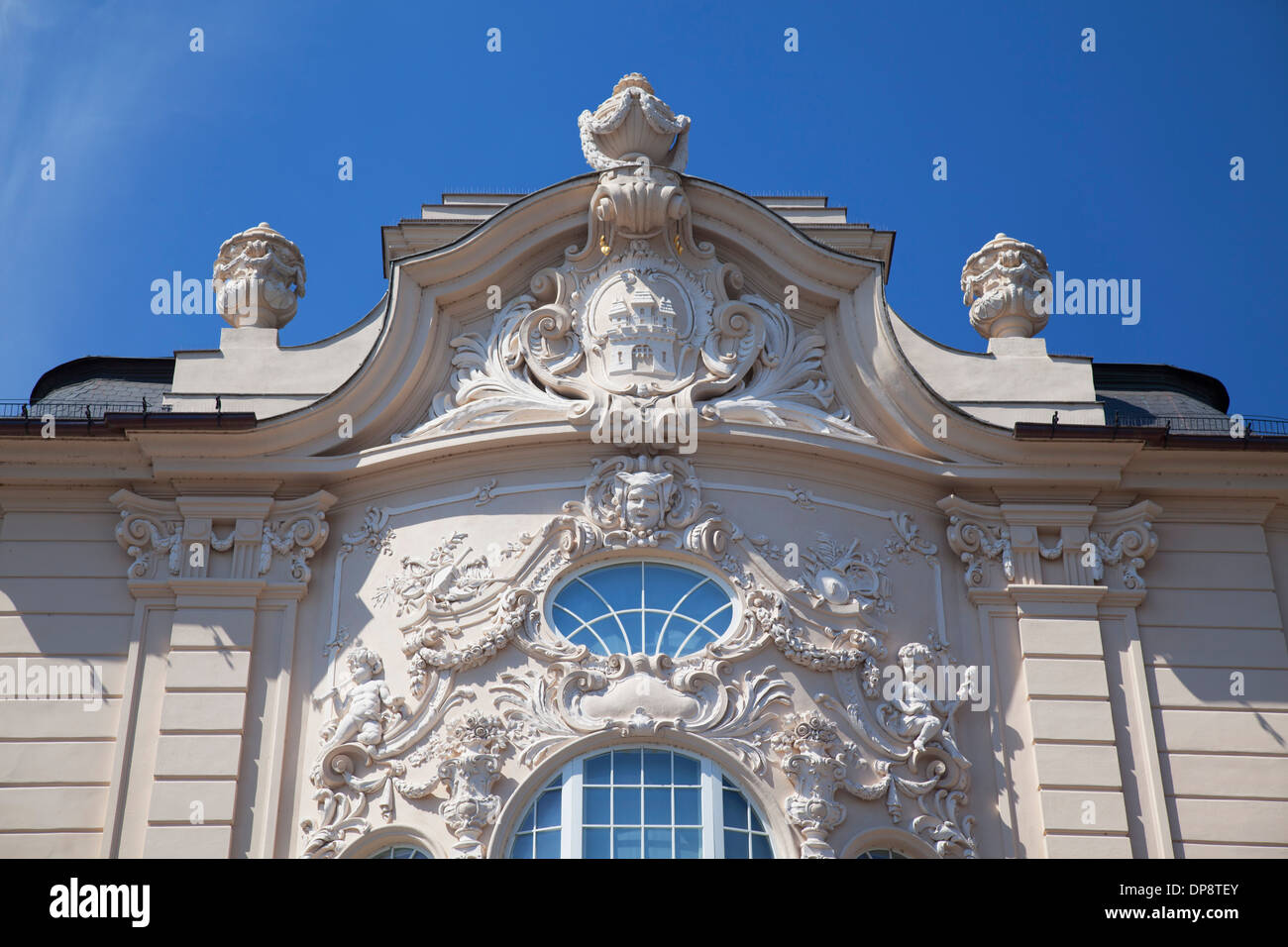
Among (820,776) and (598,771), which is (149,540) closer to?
(598,771)

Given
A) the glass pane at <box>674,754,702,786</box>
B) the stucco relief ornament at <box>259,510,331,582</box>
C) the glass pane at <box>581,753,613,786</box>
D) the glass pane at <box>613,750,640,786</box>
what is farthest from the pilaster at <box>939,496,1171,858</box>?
the stucco relief ornament at <box>259,510,331,582</box>

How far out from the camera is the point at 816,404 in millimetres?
16359

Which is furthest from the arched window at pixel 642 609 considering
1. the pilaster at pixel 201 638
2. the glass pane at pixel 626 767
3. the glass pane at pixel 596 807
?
the pilaster at pixel 201 638

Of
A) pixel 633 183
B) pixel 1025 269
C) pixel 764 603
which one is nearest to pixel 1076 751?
pixel 764 603

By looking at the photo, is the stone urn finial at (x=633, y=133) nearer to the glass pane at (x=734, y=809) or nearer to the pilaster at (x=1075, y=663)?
the pilaster at (x=1075, y=663)

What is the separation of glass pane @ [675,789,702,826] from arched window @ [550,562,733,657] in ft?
4.02

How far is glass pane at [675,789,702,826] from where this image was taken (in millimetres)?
14047

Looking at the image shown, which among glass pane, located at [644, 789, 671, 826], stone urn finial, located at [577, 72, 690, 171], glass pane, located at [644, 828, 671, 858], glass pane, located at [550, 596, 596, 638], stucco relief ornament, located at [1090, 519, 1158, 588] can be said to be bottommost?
glass pane, located at [644, 828, 671, 858]

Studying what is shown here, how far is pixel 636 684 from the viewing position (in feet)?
47.8

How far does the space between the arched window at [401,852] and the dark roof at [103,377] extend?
544 cm

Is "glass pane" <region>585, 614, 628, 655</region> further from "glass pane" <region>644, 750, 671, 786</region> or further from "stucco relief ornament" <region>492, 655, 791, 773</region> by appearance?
"glass pane" <region>644, 750, 671, 786</region>

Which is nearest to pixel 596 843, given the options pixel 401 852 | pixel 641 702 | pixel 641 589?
pixel 641 702

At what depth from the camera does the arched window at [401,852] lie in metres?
14.2
